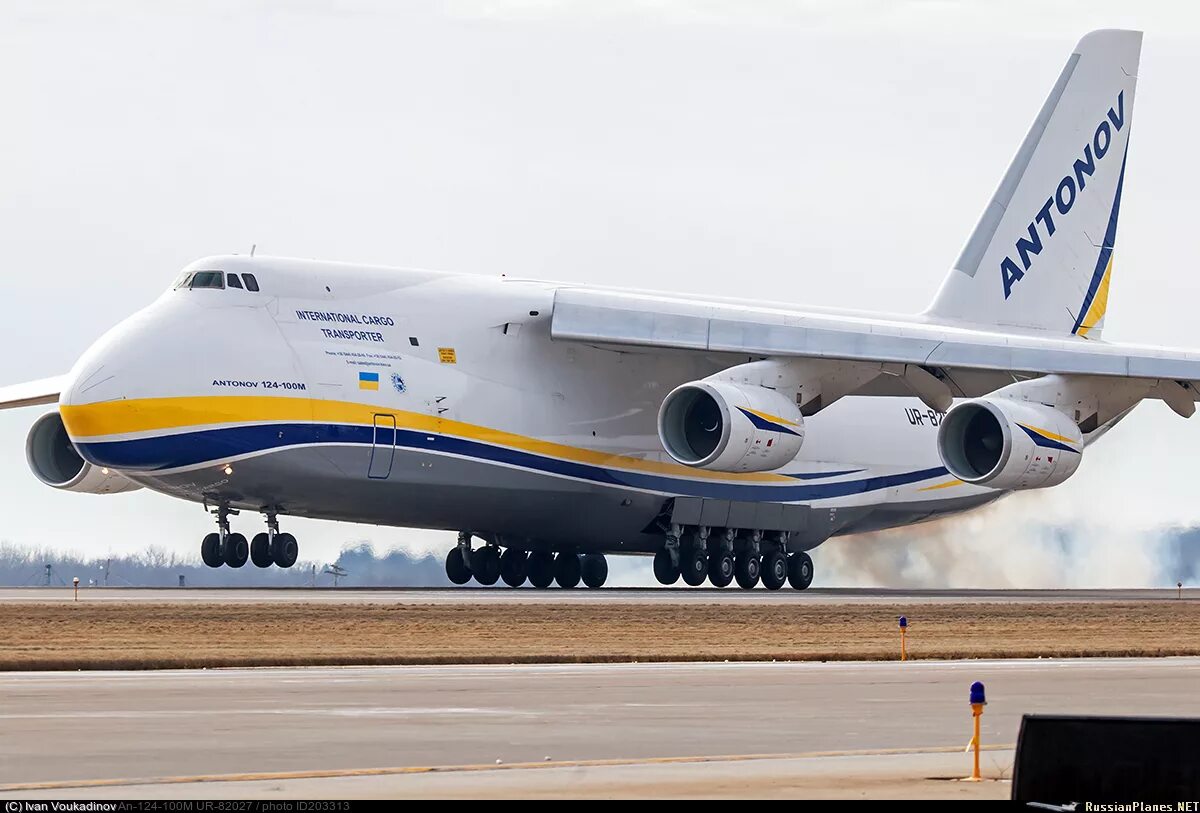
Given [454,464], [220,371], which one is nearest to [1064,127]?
[454,464]

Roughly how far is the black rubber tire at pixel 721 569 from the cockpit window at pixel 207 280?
10.4 meters

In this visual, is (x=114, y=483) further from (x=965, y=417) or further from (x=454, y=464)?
(x=965, y=417)

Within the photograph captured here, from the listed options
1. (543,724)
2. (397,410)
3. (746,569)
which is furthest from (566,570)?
(543,724)

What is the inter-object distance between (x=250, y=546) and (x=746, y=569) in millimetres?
9314

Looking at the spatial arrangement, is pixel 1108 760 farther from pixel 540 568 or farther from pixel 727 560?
pixel 540 568

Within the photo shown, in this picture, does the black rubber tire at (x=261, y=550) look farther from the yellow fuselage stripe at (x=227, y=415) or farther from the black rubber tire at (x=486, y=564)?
the black rubber tire at (x=486, y=564)

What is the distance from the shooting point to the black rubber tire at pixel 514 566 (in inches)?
1422

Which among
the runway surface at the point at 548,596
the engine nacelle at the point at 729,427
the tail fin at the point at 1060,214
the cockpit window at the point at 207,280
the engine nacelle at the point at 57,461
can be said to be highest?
the tail fin at the point at 1060,214

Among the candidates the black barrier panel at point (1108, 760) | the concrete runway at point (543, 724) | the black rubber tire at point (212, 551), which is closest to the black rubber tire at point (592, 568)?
the black rubber tire at point (212, 551)

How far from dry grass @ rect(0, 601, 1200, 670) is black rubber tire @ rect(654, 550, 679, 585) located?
262 inches

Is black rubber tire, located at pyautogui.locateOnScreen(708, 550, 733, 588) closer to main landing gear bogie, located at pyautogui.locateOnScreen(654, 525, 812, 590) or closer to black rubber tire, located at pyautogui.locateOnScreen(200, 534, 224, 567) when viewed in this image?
main landing gear bogie, located at pyautogui.locateOnScreen(654, 525, 812, 590)

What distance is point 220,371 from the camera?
99.6 ft

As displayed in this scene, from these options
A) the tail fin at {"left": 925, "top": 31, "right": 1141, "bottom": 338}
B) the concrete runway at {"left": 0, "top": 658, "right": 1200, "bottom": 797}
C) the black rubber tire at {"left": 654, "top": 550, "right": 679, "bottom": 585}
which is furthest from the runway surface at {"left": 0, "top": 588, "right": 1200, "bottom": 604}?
the concrete runway at {"left": 0, "top": 658, "right": 1200, "bottom": 797}

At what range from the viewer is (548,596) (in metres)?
31.2
